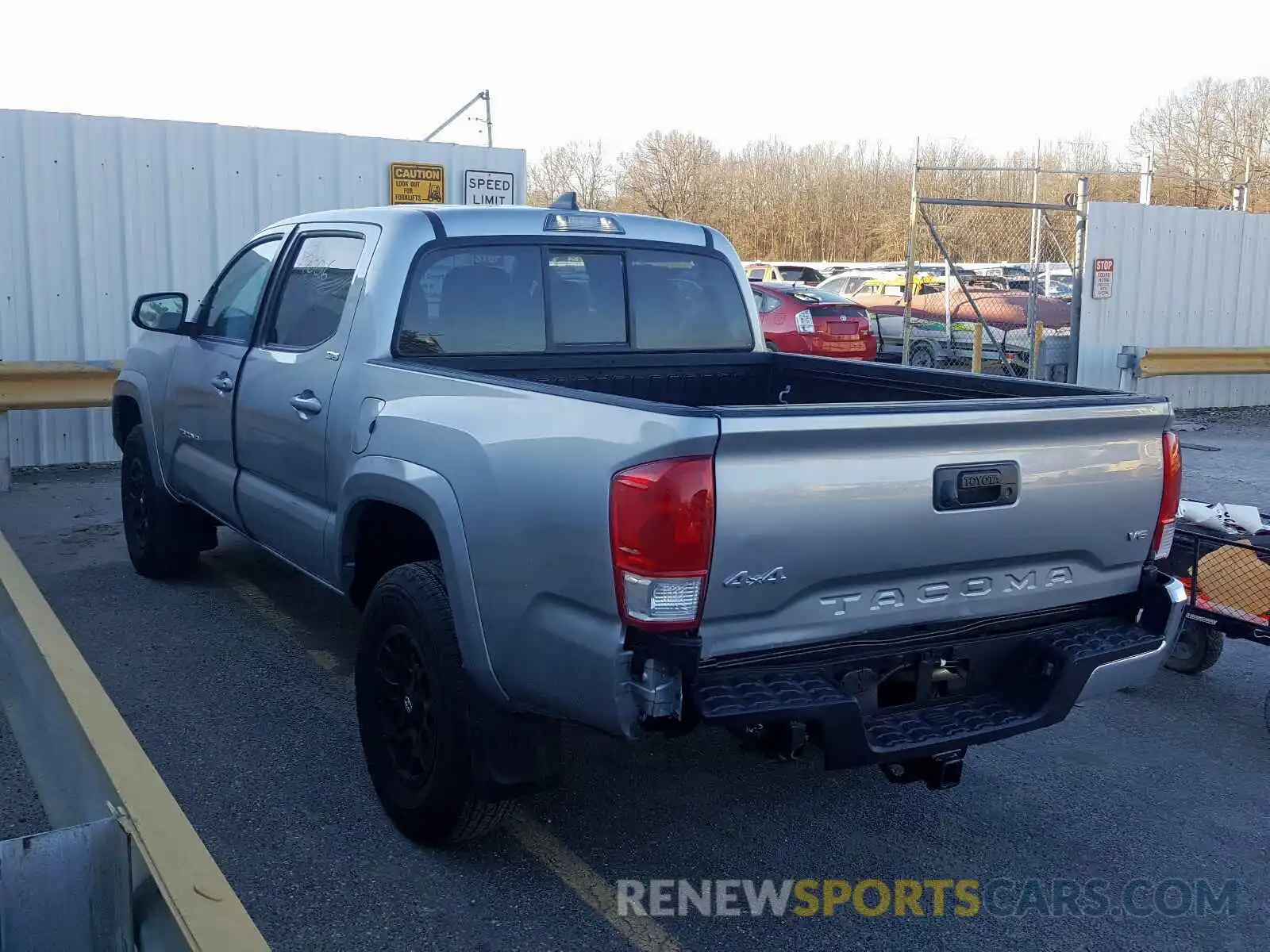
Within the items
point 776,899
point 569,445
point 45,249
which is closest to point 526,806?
point 776,899

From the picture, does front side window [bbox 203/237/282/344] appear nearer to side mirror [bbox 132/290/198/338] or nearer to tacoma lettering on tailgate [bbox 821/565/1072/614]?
side mirror [bbox 132/290/198/338]

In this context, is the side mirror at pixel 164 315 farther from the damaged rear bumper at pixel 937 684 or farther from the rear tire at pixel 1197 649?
the rear tire at pixel 1197 649

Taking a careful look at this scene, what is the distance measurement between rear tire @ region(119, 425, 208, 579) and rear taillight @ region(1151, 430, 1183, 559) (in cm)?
490

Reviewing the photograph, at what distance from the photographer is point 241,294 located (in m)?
5.88

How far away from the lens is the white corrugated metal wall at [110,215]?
9945mm

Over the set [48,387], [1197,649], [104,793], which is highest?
[48,387]

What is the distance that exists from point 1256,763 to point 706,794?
7.27ft

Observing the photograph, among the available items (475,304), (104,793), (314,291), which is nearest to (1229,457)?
(475,304)

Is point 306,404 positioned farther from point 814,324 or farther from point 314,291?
point 814,324

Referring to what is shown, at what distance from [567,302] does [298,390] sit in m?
1.12

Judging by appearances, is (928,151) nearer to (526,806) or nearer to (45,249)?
(45,249)

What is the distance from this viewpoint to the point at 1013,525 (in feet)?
11.4

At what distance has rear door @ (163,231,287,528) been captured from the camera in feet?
18.3

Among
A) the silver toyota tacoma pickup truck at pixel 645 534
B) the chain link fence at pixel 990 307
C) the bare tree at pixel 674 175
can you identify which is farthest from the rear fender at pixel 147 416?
the bare tree at pixel 674 175
